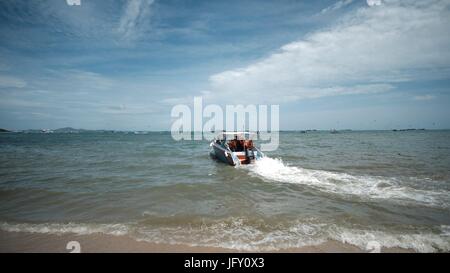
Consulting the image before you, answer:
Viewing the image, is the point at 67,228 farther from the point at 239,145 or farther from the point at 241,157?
the point at 239,145

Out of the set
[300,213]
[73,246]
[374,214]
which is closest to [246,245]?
[300,213]

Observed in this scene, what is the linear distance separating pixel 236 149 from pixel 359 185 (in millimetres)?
11012

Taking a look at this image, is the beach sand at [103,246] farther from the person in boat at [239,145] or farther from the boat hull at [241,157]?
the person in boat at [239,145]

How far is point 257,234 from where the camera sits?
6273 mm

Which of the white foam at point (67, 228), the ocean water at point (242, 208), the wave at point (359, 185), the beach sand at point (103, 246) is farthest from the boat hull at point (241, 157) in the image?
the beach sand at point (103, 246)

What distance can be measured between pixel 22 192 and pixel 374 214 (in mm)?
14271

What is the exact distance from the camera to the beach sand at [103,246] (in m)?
5.46

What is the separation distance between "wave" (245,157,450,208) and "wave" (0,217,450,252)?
3049mm

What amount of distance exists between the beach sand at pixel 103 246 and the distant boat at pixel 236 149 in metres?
12.6

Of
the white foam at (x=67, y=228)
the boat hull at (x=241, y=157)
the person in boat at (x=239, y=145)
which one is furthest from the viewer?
the person in boat at (x=239, y=145)

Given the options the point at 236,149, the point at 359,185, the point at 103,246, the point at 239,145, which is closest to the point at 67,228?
the point at 103,246

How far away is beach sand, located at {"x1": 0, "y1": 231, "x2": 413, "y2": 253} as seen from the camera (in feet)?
17.9
